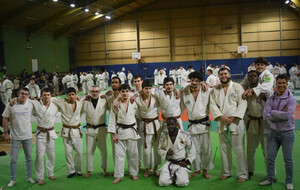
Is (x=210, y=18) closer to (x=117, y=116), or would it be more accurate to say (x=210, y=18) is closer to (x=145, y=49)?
(x=145, y=49)

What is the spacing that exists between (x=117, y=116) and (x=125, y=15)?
25809mm

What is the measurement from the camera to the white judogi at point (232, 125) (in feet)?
15.4

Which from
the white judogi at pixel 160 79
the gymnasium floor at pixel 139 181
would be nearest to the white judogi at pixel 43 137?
the gymnasium floor at pixel 139 181

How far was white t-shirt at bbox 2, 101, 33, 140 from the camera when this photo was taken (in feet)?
15.9

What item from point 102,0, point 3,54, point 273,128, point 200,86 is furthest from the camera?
point 102,0

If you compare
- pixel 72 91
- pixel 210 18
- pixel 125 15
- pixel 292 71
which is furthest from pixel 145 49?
pixel 72 91

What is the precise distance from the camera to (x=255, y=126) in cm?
468

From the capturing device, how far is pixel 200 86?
5051 mm

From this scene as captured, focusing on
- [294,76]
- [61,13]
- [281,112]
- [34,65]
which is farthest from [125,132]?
[34,65]

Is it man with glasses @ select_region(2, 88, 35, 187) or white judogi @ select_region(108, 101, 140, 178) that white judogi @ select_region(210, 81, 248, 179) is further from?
man with glasses @ select_region(2, 88, 35, 187)

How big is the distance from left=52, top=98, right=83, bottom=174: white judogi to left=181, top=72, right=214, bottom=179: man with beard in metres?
2.09

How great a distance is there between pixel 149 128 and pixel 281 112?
2.22 meters

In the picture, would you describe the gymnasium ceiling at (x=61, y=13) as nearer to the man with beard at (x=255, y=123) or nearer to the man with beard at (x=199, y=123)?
the man with beard at (x=199, y=123)

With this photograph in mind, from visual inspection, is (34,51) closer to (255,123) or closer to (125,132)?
(125,132)
